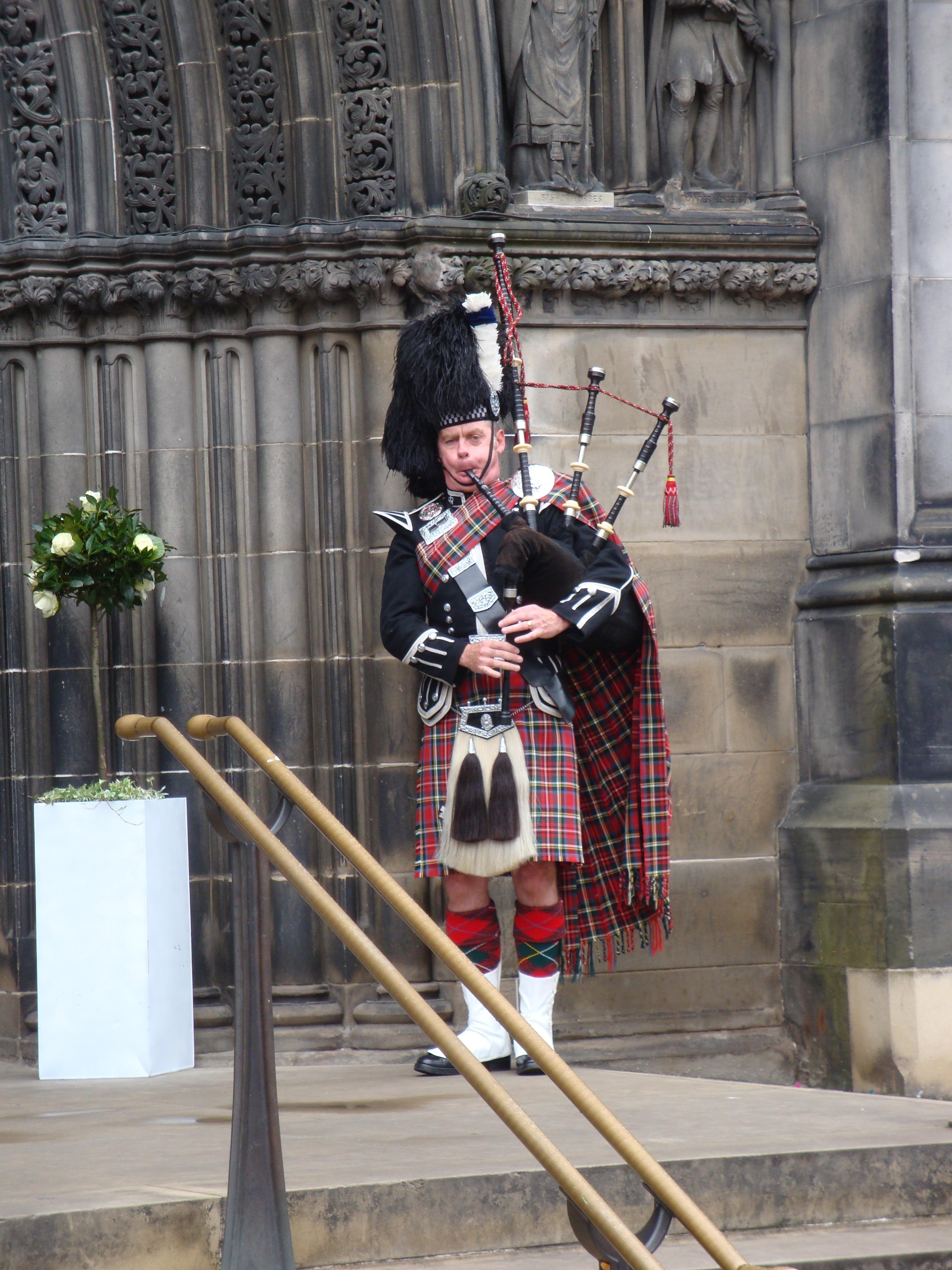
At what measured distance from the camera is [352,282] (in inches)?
213

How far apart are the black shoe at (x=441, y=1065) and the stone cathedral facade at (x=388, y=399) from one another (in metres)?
0.66

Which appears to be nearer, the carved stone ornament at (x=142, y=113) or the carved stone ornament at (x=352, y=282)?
the carved stone ornament at (x=352, y=282)

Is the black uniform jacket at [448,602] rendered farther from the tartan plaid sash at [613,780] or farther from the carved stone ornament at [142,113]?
the carved stone ornament at [142,113]

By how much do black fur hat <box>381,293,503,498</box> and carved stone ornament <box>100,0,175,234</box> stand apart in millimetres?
1343

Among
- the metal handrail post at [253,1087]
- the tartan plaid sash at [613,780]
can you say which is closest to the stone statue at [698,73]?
the tartan plaid sash at [613,780]

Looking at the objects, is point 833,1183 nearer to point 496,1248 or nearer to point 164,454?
point 496,1248

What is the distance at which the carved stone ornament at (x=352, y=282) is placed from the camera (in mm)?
5391

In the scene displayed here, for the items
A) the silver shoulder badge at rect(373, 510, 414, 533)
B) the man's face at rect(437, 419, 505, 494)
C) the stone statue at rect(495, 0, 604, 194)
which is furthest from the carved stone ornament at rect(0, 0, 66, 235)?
the man's face at rect(437, 419, 505, 494)

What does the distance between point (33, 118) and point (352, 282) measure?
1.20m

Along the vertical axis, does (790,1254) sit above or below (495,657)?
below

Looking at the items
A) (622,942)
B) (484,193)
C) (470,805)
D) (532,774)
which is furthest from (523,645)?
(484,193)

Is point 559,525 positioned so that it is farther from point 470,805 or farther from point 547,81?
point 547,81

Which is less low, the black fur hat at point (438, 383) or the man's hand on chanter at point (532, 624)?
the black fur hat at point (438, 383)

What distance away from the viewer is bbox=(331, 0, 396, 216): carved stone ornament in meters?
5.46
